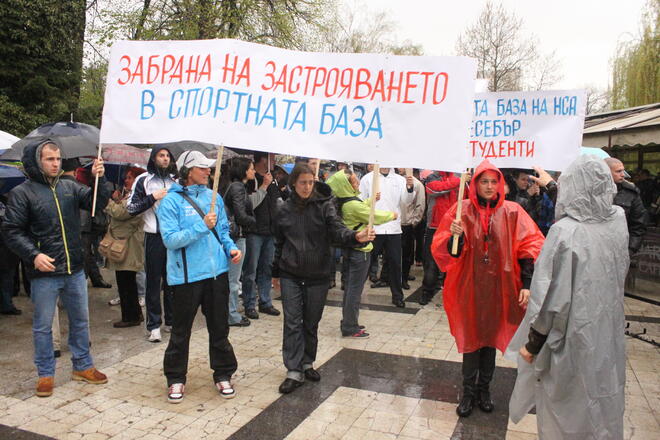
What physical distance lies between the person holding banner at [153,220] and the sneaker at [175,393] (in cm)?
157

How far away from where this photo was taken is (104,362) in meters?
5.16

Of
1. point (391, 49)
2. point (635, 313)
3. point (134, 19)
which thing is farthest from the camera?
point (391, 49)

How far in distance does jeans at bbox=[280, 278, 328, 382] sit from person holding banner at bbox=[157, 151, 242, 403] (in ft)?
1.57

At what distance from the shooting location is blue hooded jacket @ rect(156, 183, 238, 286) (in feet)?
13.7

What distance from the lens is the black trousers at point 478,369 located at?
13.3 feet

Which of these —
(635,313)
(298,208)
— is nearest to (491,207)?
(298,208)

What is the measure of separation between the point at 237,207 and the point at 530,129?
329cm

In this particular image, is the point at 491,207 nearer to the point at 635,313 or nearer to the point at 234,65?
the point at 234,65

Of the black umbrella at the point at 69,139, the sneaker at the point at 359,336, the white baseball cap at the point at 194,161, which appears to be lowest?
the sneaker at the point at 359,336

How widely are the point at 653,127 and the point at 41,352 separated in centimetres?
824

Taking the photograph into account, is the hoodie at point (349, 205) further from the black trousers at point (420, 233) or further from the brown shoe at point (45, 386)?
the black trousers at point (420, 233)

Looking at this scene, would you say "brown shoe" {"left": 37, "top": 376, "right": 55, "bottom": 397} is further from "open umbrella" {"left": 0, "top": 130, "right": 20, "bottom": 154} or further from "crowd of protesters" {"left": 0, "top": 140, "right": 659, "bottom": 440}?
"open umbrella" {"left": 0, "top": 130, "right": 20, "bottom": 154}

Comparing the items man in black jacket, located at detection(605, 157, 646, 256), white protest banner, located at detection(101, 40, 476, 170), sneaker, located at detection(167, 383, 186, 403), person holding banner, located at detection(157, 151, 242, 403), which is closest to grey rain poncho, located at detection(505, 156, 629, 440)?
white protest banner, located at detection(101, 40, 476, 170)

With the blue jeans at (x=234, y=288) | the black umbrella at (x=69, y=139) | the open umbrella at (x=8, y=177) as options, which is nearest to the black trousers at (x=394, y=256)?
the blue jeans at (x=234, y=288)
